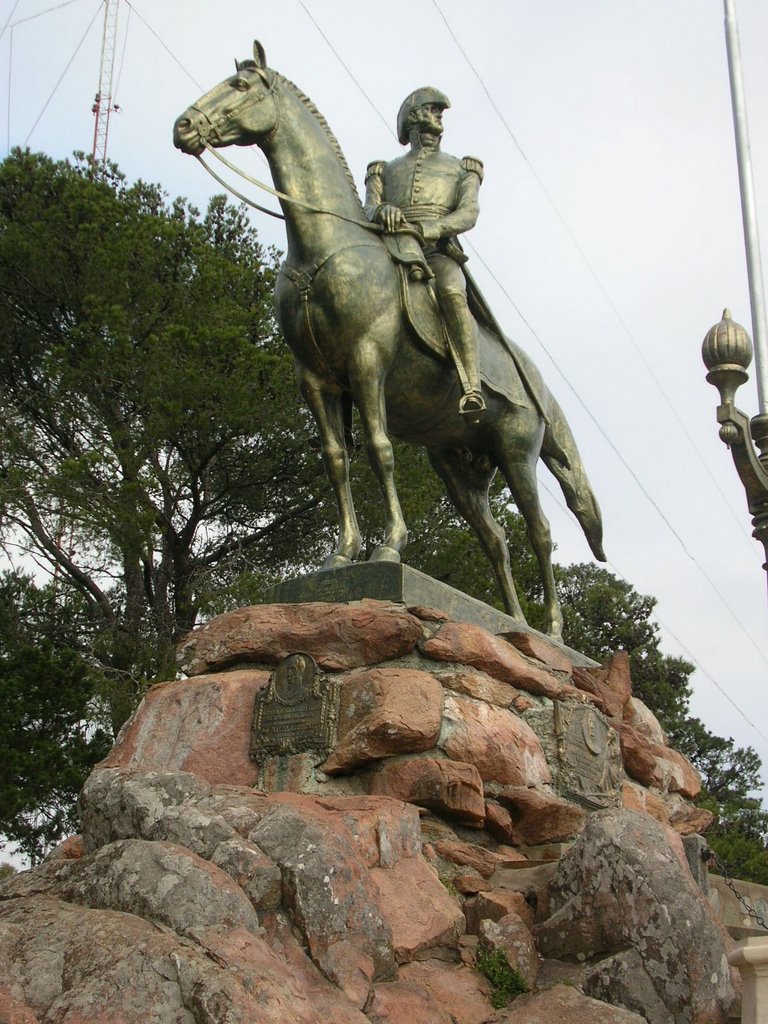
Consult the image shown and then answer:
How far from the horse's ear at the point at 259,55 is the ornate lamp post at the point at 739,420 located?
147 inches

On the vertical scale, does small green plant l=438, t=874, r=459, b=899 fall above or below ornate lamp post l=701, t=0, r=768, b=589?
below

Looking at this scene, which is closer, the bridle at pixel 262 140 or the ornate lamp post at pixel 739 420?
the bridle at pixel 262 140

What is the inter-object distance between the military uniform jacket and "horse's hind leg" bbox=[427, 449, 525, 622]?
1.55 meters

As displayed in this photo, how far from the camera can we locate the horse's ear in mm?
7562

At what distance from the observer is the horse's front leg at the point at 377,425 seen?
7.43 metres

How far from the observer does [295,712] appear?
21.0 feet

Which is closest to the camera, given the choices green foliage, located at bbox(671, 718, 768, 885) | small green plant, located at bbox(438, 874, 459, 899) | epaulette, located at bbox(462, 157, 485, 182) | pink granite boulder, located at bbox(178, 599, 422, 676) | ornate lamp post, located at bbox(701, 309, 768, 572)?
small green plant, located at bbox(438, 874, 459, 899)

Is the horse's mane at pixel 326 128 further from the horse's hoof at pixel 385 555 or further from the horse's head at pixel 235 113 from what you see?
the horse's hoof at pixel 385 555

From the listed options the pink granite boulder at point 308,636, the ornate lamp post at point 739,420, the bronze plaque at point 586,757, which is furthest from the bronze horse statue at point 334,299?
the ornate lamp post at point 739,420

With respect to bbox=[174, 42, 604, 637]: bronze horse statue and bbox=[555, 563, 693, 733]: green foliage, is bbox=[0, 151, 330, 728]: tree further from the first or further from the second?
bbox=[555, 563, 693, 733]: green foliage

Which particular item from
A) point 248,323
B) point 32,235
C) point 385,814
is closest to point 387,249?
point 385,814

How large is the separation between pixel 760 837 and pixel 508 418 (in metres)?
18.3

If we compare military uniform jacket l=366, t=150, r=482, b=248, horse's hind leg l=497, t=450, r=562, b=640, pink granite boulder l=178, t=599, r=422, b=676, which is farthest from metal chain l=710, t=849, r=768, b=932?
military uniform jacket l=366, t=150, r=482, b=248

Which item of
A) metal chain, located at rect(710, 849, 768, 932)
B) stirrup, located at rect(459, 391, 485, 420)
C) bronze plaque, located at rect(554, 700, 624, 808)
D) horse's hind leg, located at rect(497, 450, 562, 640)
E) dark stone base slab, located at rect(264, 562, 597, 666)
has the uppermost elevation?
stirrup, located at rect(459, 391, 485, 420)
